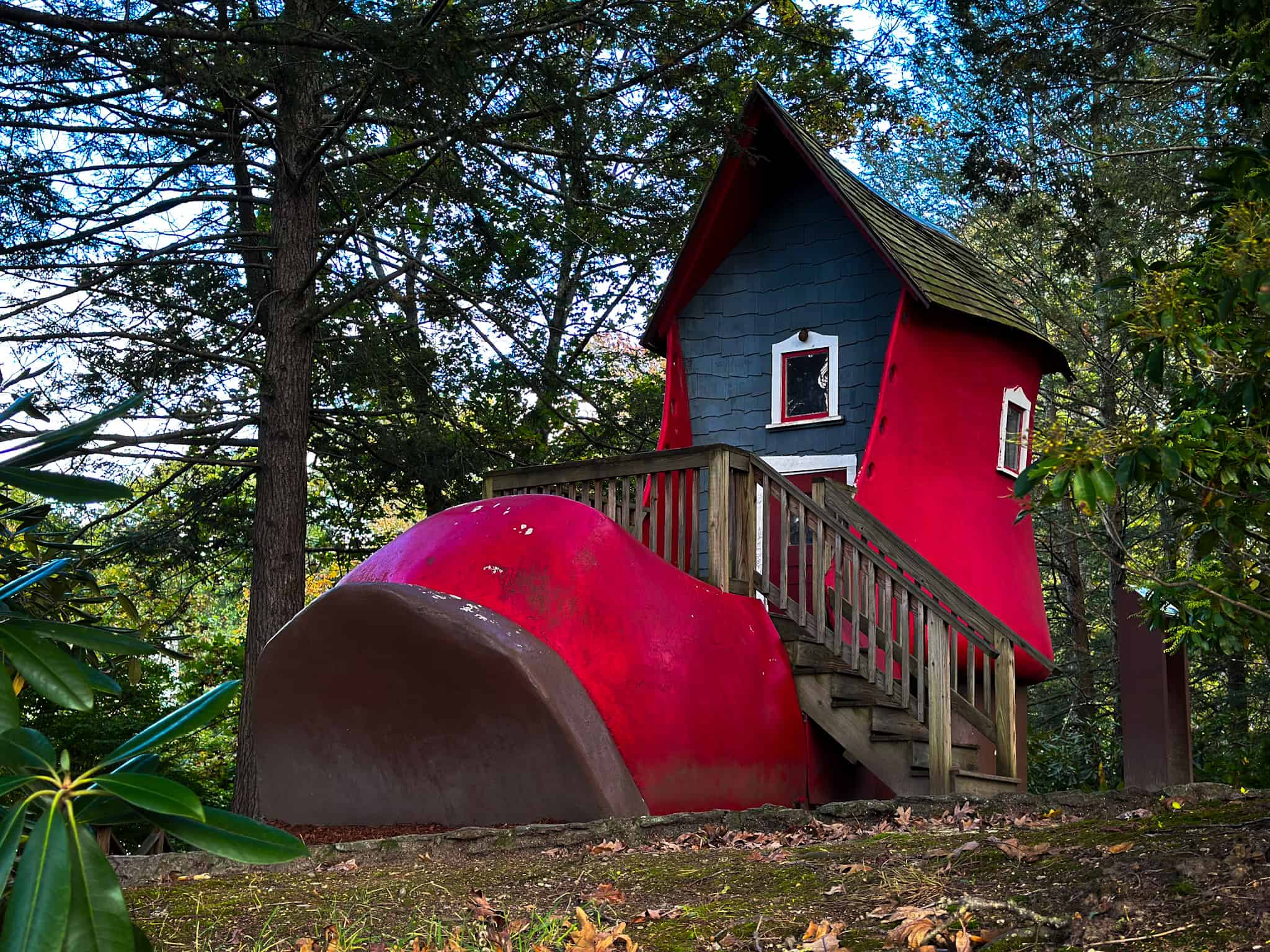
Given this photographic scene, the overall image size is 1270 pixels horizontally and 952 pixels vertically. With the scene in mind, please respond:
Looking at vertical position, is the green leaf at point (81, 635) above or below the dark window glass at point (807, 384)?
below

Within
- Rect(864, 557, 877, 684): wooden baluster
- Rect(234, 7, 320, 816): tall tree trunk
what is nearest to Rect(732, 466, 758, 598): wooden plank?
Rect(864, 557, 877, 684): wooden baluster

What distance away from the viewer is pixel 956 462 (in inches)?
462

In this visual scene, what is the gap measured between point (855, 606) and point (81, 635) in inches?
276

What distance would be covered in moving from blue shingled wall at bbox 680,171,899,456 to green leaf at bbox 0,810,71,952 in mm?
9869

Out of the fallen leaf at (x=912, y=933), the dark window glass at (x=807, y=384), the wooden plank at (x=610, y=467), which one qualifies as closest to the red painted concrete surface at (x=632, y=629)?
the wooden plank at (x=610, y=467)

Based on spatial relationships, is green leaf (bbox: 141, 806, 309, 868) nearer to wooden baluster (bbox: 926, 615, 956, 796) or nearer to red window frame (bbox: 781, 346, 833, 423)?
wooden baluster (bbox: 926, 615, 956, 796)

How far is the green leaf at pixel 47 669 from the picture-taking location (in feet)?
6.79

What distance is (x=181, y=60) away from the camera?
862 cm

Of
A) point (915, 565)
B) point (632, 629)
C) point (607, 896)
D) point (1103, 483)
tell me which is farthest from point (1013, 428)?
point (1103, 483)

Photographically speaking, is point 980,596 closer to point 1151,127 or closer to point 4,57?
point 4,57

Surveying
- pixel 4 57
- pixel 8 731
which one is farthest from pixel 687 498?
pixel 8 731

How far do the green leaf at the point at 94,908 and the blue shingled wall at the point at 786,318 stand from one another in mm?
9826

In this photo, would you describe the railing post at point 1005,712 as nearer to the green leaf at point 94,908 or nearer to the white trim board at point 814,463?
the white trim board at point 814,463

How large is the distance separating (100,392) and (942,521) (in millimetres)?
8681
